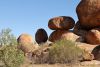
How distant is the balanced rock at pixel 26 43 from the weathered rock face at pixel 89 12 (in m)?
7.80

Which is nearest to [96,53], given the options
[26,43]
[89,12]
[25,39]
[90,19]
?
[89,12]

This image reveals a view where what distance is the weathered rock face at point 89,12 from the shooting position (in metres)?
41.0

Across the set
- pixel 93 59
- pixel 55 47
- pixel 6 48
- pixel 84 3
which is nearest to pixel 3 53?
pixel 6 48

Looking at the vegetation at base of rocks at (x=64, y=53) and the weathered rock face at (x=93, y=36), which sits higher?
the weathered rock face at (x=93, y=36)

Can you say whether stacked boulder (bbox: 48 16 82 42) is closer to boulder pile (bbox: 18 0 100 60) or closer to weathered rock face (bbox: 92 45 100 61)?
boulder pile (bbox: 18 0 100 60)

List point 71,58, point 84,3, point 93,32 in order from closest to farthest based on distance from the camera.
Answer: point 71,58, point 93,32, point 84,3

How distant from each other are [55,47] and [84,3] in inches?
515

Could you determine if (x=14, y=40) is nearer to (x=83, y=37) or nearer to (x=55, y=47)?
(x=55, y=47)

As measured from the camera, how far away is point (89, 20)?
42.3m

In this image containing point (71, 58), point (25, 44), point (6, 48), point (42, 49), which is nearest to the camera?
point (6, 48)

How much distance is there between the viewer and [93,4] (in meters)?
41.1

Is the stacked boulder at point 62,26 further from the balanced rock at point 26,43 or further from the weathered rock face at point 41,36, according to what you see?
the balanced rock at point 26,43

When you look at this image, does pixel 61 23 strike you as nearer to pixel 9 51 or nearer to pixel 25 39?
pixel 25 39

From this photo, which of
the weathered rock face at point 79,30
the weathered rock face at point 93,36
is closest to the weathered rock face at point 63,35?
the weathered rock face at point 79,30
